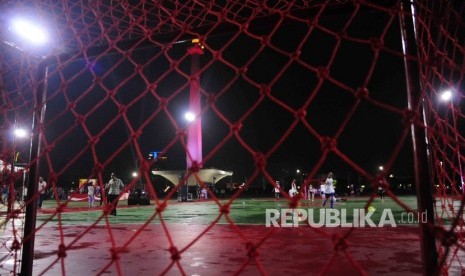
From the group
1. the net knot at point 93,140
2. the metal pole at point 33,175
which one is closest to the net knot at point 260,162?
the net knot at point 93,140

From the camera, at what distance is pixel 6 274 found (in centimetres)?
383

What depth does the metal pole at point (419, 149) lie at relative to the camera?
1.95m

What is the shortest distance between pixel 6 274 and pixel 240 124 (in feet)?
10.4

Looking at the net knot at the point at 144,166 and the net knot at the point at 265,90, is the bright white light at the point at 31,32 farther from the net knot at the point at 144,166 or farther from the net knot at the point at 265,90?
the net knot at the point at 265,90

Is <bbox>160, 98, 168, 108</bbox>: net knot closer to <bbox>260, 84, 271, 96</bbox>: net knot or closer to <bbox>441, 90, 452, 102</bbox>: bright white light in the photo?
<bbox>260, 84, 271, 96</bbox>: net knot

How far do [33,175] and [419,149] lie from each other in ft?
9.48

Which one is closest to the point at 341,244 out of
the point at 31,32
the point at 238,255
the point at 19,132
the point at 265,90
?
the point at 265,90

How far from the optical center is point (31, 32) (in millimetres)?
3533

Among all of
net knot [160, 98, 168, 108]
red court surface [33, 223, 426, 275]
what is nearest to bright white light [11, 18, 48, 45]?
net knot [160, 98, 168, 108]

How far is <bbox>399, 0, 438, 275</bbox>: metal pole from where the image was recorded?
6.39 feet

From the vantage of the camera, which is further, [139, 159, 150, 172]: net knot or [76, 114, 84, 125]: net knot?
[76, 114, 84, 125]: net knot

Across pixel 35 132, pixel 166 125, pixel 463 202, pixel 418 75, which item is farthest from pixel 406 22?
pixel 166 125

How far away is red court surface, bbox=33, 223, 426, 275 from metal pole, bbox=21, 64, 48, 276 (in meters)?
0.21

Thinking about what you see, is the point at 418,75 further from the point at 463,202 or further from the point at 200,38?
the point at 200,38
